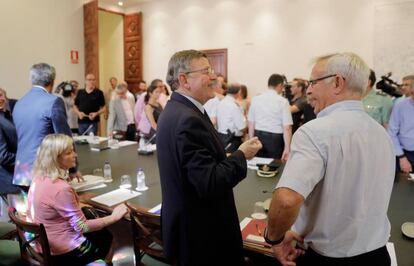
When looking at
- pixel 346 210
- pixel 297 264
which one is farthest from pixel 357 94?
pixel 297 264

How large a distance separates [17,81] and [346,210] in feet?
21.3

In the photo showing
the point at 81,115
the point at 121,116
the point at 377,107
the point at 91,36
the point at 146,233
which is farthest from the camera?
the point at 91,36

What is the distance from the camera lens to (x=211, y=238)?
4.52 feet

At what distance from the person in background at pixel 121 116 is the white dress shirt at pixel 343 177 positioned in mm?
5020

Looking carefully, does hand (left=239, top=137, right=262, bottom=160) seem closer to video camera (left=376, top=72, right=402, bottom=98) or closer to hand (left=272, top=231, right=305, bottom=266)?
hand (left=272, top=231, right=305, bottom=266)

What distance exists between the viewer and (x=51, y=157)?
6.23 ft

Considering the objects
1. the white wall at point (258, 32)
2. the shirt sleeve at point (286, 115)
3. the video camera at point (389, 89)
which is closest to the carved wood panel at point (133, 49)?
the white wall at point (258, 32)

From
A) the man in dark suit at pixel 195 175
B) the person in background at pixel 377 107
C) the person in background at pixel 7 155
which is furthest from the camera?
the person in background at pixel 377 107

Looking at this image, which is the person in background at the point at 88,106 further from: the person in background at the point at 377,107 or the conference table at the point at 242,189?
the person in background at the point at 377,107

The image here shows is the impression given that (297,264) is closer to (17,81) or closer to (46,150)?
(46,150)

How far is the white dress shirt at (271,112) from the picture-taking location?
4.16 metres

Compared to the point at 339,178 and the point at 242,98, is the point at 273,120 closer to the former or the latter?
the point at 242,98

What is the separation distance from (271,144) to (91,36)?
15.9 feet

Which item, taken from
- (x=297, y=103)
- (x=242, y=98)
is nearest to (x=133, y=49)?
(x=242, y=98)
